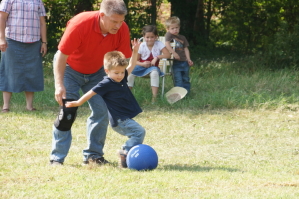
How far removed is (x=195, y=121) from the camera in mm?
7211

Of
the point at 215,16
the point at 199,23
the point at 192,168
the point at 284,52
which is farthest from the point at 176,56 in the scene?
the point at 215,16

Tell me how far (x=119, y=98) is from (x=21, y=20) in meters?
3.31

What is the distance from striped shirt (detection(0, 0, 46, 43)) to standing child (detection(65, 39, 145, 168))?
3076 mm

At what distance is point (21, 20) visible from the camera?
7223 mm

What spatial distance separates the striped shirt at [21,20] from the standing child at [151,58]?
2.03 m

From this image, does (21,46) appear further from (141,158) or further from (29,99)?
(141,158)

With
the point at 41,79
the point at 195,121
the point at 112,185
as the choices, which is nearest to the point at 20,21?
the point at 41,79

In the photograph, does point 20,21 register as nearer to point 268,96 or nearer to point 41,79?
point 41,79

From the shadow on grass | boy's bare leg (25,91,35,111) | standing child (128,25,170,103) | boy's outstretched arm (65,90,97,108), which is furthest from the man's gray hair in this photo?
standing child (128,25,170,103)

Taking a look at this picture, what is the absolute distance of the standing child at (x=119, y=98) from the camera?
441 cm

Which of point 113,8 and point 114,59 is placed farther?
point 114,59

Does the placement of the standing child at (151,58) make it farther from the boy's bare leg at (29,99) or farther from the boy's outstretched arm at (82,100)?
the boy's outstretched arm at (82,100)

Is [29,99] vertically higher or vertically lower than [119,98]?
lower

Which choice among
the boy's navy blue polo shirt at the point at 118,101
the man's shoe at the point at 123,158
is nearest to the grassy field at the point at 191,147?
the man's shoe at the point at 123,158
